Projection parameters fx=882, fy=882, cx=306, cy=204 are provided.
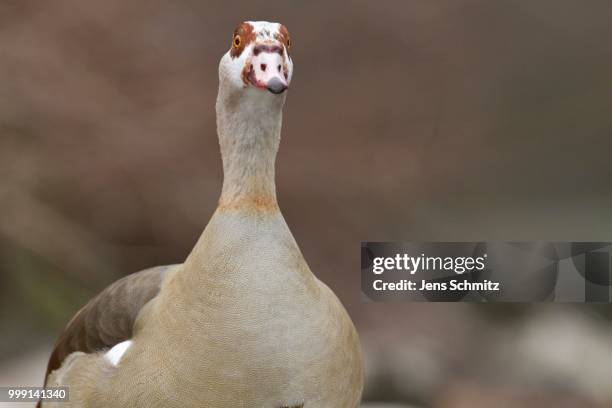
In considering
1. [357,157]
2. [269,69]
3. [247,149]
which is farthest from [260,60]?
[357,157]

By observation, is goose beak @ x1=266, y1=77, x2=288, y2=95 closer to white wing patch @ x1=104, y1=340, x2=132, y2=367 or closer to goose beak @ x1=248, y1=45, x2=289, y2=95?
goose beak @ x1=248, y1=45, x2=289, y2=95

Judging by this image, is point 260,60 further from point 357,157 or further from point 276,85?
point 357,157

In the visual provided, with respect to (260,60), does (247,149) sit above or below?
below

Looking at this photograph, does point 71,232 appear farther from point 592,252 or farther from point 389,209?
point 592,252

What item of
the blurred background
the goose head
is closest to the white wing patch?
the goose head

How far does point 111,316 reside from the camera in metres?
1.59

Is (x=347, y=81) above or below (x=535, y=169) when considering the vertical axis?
above

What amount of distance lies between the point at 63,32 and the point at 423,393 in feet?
4.29

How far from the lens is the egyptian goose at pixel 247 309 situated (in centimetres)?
132

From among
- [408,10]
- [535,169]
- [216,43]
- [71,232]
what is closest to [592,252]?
[535,169]

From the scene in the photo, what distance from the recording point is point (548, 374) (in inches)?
86.8

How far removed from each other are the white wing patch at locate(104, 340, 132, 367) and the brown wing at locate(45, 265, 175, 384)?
3 cm

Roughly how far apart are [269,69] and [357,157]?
1.03m

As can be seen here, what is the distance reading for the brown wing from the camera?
60.8 inches
